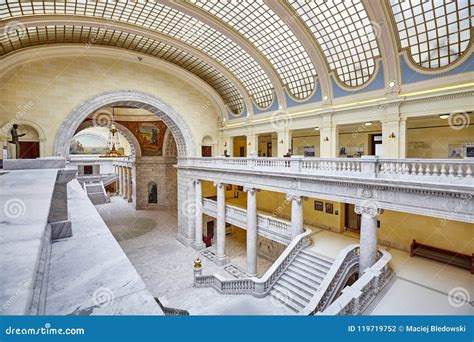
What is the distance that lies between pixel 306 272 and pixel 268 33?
11.4 metres

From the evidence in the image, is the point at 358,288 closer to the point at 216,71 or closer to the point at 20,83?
the point at 216,71

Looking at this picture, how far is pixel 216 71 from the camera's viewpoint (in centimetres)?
1717

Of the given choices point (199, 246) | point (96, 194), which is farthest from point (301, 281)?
point (96, 194)

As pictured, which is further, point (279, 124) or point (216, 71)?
point (216, 71)

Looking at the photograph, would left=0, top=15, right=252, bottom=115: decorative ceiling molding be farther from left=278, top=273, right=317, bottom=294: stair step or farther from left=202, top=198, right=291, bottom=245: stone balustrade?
left=278, top=273, right=317, bottom=294: stair step

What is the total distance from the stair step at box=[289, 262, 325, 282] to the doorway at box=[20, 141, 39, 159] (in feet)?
47.3

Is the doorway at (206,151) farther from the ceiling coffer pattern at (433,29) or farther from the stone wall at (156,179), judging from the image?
the ceiling coffer pattern at (433,29)

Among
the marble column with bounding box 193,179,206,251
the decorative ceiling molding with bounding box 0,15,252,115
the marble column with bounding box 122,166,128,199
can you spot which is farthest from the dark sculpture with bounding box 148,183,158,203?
the decorative ceiling molding with bounding box 0,15,252,115

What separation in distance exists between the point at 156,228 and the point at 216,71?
44.8 ft

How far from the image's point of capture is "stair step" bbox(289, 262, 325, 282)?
8.95 m

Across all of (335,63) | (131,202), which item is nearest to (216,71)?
(335,63)

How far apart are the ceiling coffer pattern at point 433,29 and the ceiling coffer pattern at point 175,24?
24.4 feet

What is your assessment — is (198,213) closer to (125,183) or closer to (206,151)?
(206,151)

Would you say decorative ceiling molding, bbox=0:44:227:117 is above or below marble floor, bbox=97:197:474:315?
above
